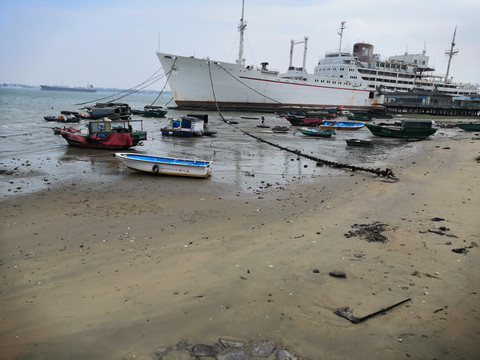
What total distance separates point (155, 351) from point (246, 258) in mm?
2749

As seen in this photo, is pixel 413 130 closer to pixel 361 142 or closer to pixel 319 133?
pixel 361 142

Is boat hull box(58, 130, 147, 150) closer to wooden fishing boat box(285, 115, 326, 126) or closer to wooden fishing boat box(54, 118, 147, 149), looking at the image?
wooden fishing boat box(54, 118, 147, 149)

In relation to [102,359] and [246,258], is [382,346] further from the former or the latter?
[102,359]

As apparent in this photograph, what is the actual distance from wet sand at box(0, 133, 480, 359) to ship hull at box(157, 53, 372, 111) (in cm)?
4233

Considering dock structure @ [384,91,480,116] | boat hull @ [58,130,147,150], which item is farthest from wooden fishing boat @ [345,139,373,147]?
dock structure @ [384,91,480,116]

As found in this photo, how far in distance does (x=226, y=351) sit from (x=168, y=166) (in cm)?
1054

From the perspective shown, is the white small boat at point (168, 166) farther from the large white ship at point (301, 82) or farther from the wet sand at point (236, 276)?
the large white ship at point (301, 82)

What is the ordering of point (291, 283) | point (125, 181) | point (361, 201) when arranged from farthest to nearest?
1. point (125, 181)
2. point (361, 201)
3. point (291, 283)

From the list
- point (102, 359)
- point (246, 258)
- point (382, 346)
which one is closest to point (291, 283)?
point (246, 258)

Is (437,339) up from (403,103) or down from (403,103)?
down

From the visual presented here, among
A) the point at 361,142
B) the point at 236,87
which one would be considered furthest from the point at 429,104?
the point at 361,142

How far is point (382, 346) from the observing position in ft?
13.5

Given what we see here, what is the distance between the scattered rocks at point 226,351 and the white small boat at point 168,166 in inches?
384

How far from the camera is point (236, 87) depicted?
56.0 metres
